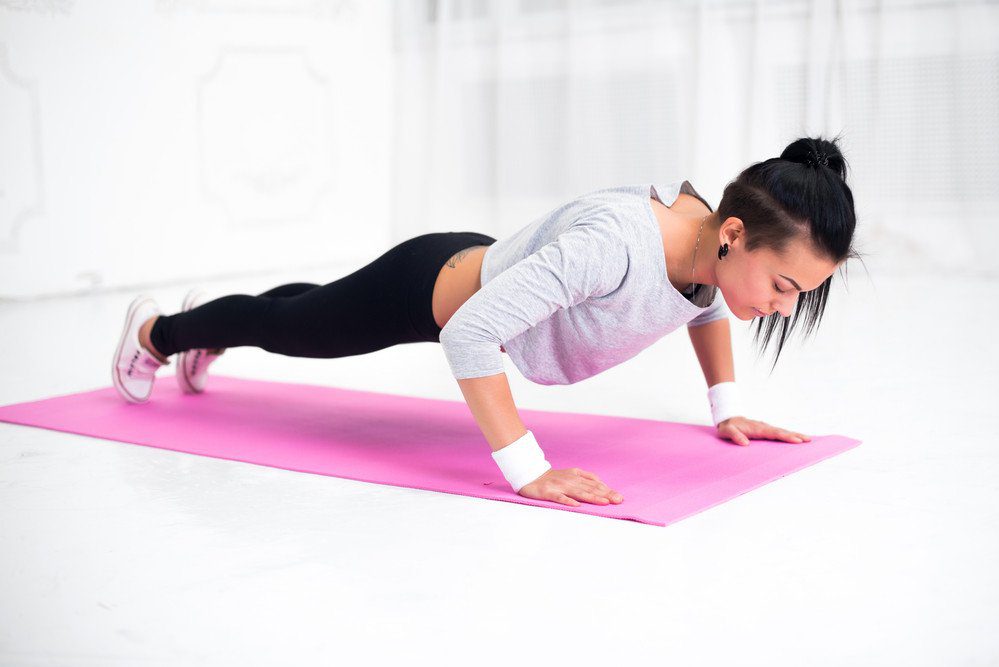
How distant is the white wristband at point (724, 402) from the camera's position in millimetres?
1583

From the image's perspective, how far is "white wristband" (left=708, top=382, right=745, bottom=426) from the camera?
62.3 inches

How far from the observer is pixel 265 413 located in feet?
5.90

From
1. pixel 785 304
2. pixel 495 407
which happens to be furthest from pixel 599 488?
pixel 785 304

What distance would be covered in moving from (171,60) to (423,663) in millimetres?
2871

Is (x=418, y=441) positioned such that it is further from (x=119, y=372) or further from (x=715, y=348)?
(x=119, y=372)

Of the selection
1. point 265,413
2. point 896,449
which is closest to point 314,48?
point 265,413

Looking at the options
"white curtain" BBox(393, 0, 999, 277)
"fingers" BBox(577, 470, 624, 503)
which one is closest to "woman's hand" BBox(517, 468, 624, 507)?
"fingers" BBox(577, 470, 624, 503)

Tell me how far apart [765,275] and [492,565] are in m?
0.46

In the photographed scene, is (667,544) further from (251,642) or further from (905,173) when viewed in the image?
(905,173)

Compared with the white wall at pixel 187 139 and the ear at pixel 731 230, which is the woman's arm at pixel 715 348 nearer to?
the ear at pixel 731 230

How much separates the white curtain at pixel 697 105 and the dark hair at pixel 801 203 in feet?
6.28

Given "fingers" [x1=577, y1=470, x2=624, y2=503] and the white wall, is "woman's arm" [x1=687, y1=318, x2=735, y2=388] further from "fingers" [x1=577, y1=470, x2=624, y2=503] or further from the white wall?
the white wall

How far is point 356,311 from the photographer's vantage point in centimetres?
152

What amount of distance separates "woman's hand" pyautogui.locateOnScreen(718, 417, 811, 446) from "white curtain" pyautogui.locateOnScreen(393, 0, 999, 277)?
1.67 metres
